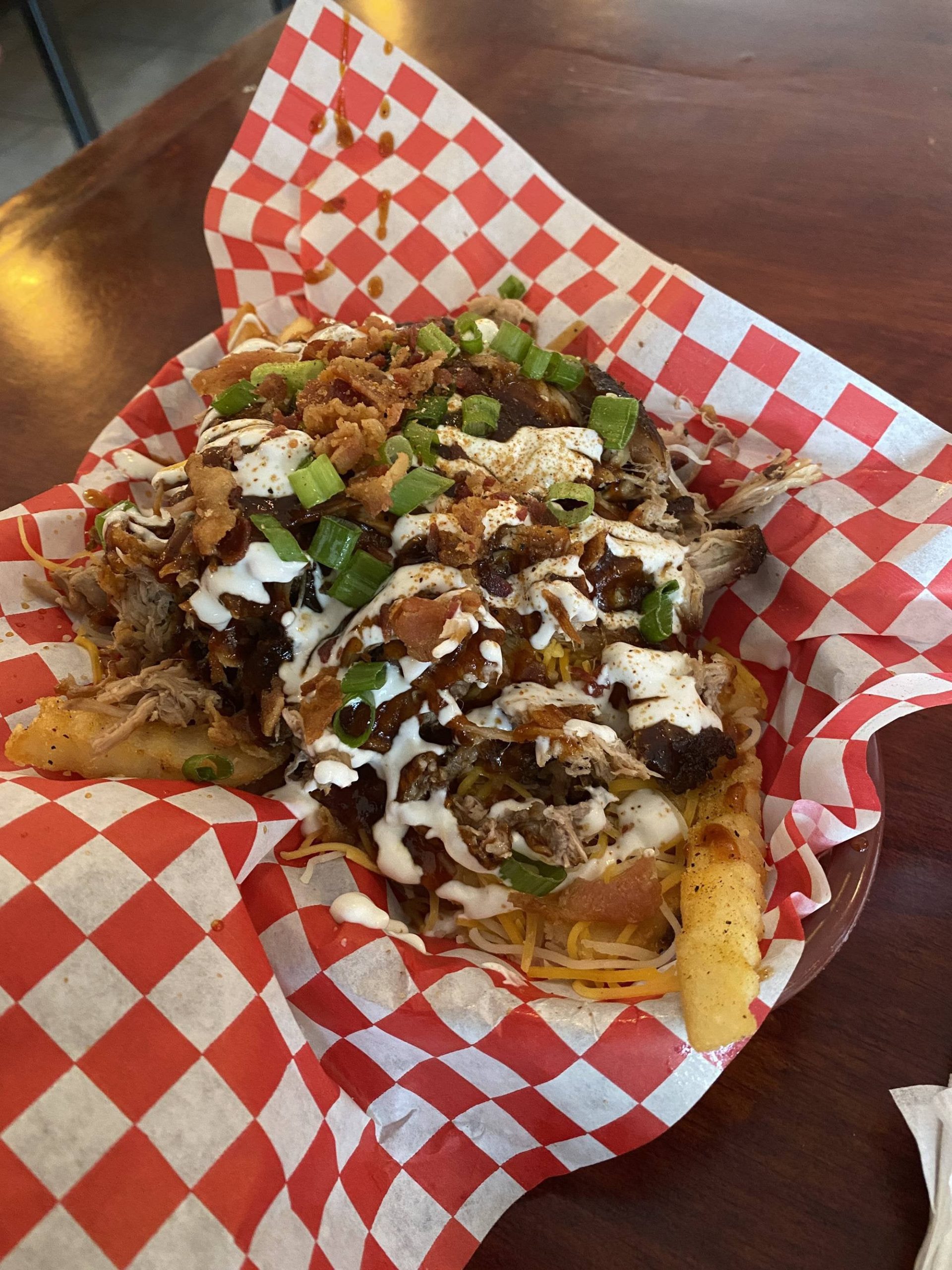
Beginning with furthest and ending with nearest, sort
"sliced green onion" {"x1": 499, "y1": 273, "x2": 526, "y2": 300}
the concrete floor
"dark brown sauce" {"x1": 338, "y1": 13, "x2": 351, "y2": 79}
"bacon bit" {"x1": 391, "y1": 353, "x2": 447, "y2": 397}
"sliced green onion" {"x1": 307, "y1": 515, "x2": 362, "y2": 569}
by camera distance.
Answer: the concrete floor, "dark brown sauce" {"x1": 338, "y1": 13, "x2": 351, "y2": 79}, "sliced green onion" {"x1": 499, "y1": 273, "x2": 526, "y2": 300}, "bacon bit" {"x1": 391, "y1": 353, "x2": 447, "y2": 397}, "sliced green onion" {"x1": 307, "y1": 515, "x2": 362, "y2": 569}

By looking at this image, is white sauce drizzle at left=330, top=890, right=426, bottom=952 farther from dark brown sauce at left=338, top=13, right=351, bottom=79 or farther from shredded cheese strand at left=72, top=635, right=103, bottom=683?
dark brown sauce at left=338, top=13, right=351, bottom=79

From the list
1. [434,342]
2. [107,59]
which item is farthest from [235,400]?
[107,59]

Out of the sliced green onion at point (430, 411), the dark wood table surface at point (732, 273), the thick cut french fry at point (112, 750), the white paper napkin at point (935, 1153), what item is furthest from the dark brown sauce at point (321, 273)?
the white paper napkin at point (935, 1153)

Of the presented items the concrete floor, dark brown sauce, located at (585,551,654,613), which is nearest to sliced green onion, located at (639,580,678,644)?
dark brown sauce, located at (585,551,654,613)

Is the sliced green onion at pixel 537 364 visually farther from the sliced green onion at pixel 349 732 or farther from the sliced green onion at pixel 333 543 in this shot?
the sliced green onion at pixel 349 732

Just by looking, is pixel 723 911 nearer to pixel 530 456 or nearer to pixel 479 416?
pixel 530 456

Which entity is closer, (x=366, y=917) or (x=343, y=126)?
(x=366, y=917)

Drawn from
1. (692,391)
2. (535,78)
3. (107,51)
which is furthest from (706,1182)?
(107,51)

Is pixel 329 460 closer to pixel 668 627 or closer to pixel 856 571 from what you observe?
pixel 668 627
